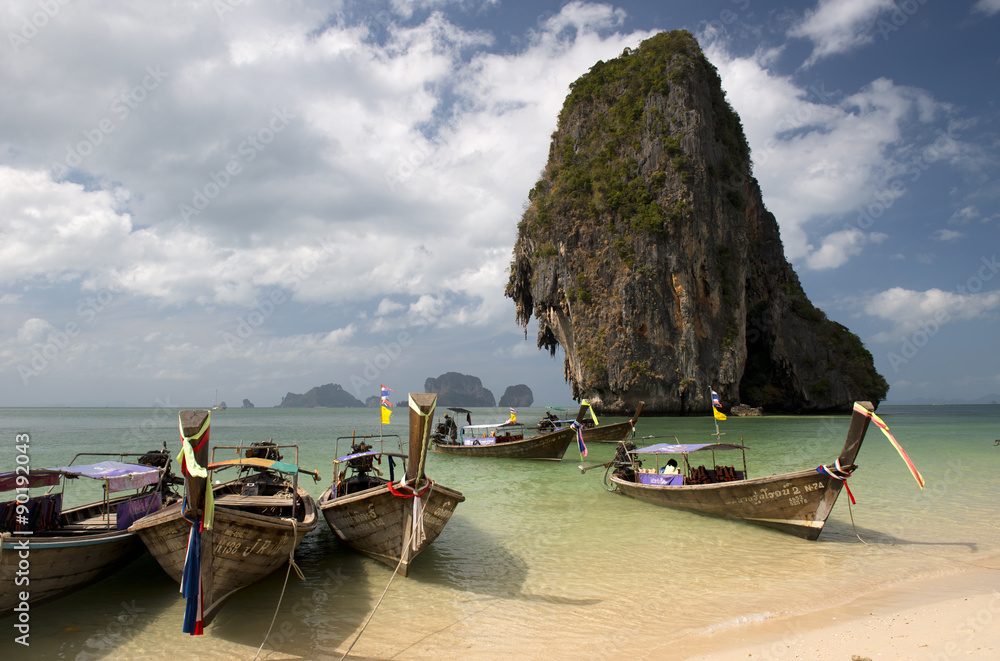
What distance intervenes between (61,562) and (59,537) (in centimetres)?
29

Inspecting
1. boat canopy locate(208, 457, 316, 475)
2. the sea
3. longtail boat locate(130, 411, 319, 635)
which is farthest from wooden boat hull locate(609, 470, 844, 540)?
boat canopy locate(208, 457, 316, 475)

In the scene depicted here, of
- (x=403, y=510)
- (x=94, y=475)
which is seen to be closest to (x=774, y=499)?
(x=403, y=510)

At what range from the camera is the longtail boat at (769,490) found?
804cm

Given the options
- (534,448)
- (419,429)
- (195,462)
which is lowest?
(534,448)

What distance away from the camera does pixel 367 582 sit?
722 centimetres

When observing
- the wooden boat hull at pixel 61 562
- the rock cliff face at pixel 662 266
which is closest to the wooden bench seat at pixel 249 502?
the wooden boat hull at pixel 61 562

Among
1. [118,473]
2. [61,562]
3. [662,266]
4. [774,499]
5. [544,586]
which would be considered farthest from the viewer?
[662,266]

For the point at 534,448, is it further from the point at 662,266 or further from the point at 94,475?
the point at 662,266

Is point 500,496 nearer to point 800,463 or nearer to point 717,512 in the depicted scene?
point 717,512

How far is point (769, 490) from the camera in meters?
9.07

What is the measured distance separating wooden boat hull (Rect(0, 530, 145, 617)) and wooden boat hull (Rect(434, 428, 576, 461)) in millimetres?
14252

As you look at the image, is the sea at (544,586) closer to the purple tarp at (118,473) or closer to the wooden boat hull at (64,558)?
the wooden boat hull at (64,558)

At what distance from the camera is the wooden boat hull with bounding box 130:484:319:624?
5684 millimetres

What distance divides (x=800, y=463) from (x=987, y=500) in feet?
20.4
